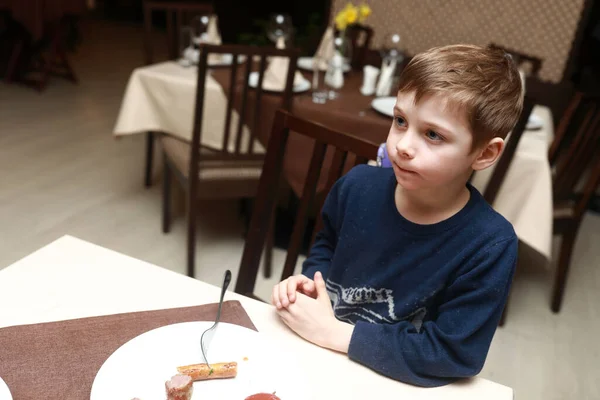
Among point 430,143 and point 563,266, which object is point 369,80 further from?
A: point 430,143

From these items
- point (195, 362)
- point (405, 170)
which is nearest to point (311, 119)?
point (405, 170)

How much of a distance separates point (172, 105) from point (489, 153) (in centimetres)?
188

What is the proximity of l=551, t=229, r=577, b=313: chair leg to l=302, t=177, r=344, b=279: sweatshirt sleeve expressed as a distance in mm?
1607

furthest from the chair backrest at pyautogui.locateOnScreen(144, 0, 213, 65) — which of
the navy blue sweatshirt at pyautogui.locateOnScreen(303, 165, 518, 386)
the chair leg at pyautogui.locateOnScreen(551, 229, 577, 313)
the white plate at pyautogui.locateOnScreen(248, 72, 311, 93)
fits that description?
the navy blue sweatshirt at pyautogui.locateOnScreen(303, 165, 518, 386)

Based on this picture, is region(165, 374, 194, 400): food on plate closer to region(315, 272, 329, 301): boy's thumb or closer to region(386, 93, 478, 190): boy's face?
region(315, 272, 329, 301): boy's thumb

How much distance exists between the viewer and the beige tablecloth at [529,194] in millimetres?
1902

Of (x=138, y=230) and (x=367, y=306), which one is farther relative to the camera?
(x=138, y=230)

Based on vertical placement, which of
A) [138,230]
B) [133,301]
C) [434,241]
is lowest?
[138,230]

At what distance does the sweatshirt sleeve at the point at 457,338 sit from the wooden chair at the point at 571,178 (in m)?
1.57

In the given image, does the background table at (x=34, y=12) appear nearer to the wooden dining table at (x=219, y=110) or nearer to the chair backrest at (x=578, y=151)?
the wooden dining table at (x=219, y=110)

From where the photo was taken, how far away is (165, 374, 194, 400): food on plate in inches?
23.8

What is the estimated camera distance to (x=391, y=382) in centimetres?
72

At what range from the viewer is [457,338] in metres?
0.72

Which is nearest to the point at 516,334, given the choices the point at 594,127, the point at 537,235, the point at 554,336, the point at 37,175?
the point at 554,336
